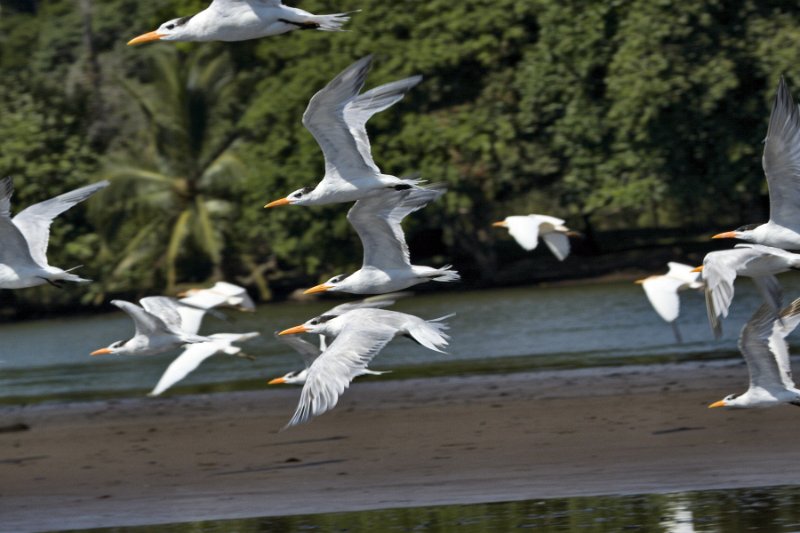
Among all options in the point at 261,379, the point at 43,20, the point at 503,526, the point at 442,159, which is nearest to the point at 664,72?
the point at 442,159

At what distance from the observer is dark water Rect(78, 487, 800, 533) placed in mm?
9844

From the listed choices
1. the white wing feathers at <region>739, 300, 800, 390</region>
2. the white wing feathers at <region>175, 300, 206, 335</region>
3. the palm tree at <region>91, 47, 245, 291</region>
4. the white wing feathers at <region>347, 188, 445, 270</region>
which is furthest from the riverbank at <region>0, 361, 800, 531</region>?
the palm tree at <region>91, 47, 245, 291</region>

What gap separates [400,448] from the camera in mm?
13961

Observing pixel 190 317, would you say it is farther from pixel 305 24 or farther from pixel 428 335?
pixel 305 24

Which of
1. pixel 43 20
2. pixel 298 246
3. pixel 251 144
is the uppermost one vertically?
pixel 43 20

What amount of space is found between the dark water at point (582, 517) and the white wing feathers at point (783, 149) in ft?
7.14

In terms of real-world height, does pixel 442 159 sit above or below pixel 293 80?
below

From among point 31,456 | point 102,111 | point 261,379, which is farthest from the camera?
point 102,111

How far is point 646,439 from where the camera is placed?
13.2 metres

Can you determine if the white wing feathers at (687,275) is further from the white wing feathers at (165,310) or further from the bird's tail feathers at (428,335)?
the white wing feathers at (165,310)

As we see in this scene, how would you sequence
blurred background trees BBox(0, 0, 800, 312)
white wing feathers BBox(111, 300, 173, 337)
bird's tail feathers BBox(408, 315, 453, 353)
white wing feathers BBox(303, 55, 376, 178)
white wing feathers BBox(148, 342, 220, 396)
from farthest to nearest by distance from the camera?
blurred background trees BBox(0, 0, 800, 312)
white wing feathers BBox(148, 342, 220, 396)
white wing feathers BBox(111, 300, 173, 337)
white wing feathers BBox(303, 55, 376, 178)
bird's tail feathers BBox(408, 315, 453, 353)

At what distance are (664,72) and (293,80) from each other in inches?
329

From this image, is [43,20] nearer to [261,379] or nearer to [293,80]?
[293,80]

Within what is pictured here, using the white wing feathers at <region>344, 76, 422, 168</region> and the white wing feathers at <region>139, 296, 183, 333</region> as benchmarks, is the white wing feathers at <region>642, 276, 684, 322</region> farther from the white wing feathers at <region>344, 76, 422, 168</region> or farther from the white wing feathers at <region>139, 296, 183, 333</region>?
the white wing feathers at <region>139, 296, 183, 333</region>
